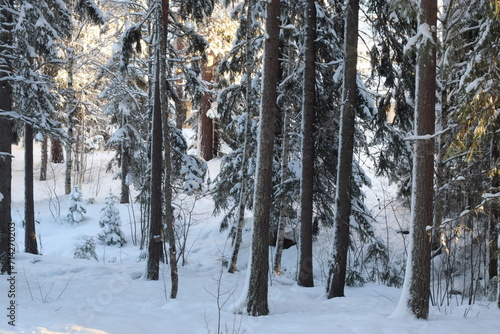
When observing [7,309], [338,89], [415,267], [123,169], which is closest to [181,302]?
[7,309]

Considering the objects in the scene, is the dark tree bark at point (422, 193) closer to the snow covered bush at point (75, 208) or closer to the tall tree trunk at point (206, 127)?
the tall tree trunk at point (206, 127)

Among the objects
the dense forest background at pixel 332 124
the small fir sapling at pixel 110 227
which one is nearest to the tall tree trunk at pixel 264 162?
the dense forest background at pixel 332 124

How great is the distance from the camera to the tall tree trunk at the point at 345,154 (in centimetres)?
947

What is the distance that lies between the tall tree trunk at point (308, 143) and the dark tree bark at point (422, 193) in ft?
12.1

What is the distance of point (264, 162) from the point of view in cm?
817

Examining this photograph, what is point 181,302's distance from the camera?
9.05 metres

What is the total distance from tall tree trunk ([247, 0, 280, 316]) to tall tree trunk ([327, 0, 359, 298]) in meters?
2.06

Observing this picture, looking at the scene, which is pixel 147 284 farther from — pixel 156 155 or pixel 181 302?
pixel 156 155

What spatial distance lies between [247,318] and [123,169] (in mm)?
14890

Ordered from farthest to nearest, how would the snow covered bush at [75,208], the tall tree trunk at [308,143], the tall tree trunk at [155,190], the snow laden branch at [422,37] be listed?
1. the snow covered bush at [75,208]
2. the tall tree trunk at [155,190]
3. the tall tree trunk at [308,143]
4. the snow laden branch at [422,37]

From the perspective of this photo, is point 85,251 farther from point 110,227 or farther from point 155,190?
A: point 155,190

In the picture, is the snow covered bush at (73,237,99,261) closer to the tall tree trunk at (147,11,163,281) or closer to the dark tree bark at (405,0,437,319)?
the tall tree trunk at (147,11,163,281)

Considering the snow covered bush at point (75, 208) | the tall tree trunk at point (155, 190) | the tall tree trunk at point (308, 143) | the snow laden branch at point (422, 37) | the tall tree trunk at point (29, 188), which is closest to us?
the snow laden branch at point (422, 37)

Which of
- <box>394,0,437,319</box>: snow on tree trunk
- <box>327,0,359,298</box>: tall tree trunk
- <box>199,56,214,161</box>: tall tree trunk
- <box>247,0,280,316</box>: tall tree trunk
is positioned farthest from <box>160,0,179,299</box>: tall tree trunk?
<box>199,56,214,161</box>: tall tree trunk
